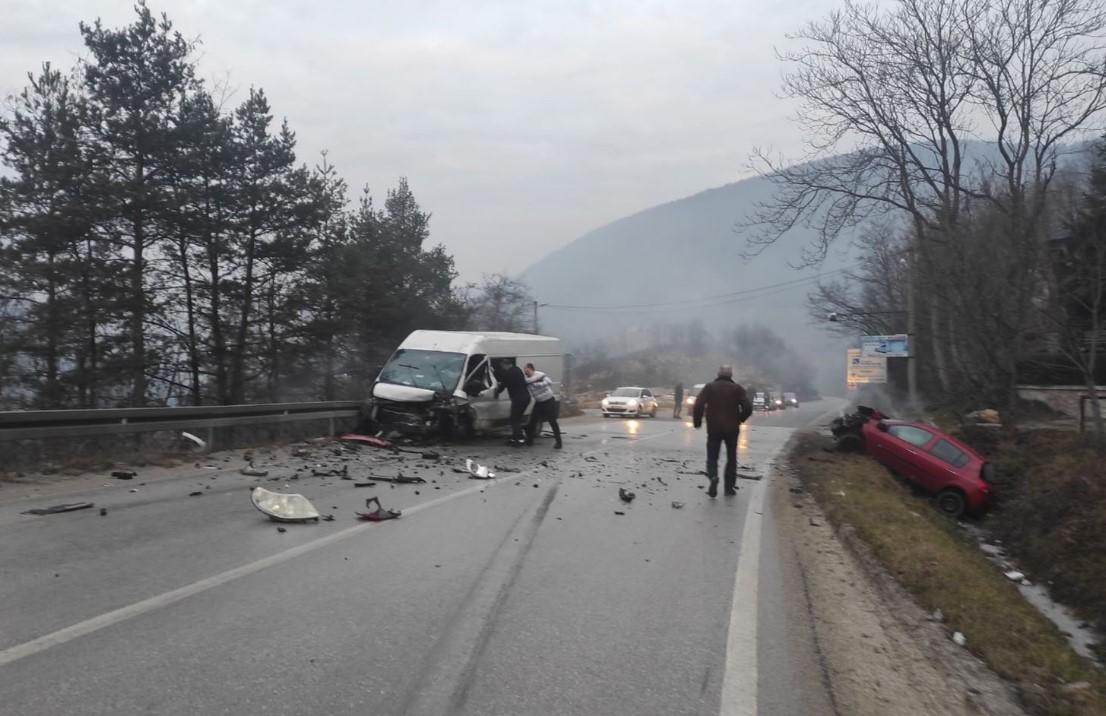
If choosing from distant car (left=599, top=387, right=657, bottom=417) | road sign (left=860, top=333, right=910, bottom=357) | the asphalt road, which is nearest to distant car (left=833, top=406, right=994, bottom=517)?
the asphalt road

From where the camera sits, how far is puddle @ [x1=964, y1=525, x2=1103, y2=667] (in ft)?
21.9

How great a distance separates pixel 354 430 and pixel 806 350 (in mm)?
139115

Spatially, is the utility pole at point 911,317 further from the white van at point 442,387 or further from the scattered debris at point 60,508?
the scattered debris at point 60,508

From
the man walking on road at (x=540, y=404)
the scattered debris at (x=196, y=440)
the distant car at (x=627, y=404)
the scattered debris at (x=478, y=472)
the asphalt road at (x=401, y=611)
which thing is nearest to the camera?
the asphalt road at (x=401, y=611)

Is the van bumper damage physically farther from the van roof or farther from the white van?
the van roof

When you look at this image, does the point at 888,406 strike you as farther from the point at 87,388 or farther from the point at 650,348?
the point at 650,348

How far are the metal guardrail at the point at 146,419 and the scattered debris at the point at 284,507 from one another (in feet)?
14.6

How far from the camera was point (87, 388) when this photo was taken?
20219 mm

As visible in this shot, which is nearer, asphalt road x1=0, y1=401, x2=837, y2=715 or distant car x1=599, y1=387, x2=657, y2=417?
asphalt road x1=0, y1=401, x2=837, y2=715

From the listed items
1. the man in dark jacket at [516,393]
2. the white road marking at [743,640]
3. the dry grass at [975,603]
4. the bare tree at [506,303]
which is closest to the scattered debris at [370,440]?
the man in dark jacket at [516,393]

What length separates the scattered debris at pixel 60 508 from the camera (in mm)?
7722

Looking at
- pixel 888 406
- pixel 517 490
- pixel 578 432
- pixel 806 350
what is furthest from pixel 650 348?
pixel 517 490

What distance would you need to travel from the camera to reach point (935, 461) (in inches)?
555

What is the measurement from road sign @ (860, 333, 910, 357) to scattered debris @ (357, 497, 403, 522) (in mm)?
27810
